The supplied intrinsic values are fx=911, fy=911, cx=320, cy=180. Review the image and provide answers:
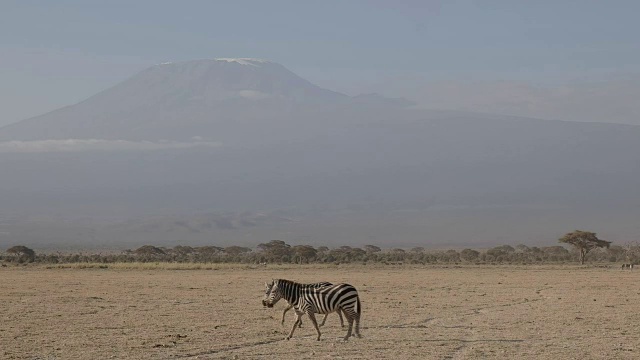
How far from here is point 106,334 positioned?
1989 centimetres

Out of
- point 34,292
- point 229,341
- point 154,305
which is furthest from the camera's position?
point 34,292

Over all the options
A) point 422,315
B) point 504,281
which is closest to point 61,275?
point 504,281

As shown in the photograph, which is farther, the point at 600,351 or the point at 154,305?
the point at 154,305

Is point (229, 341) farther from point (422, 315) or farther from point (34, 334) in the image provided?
point (422, 315)

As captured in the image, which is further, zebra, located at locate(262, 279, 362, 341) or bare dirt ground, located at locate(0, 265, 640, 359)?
zebra, located at locate(262, 279, 362, 341)

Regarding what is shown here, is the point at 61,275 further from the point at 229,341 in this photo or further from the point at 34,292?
the point at 229,341

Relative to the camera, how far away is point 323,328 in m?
21.0

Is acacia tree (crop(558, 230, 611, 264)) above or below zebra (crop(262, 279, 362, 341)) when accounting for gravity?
above

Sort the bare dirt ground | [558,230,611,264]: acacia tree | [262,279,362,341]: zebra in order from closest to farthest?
1. the bare dirt ground
2. [262,279,362,341]: zebra
3. [558,230,611,264]: acacia tree

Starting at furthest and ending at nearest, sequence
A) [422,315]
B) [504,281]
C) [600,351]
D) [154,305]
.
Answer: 1. [504,281]
2. [154,305]
3. [422,315]
4. [600,351]

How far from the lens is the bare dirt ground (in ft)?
56.5

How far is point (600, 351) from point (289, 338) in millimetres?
6129

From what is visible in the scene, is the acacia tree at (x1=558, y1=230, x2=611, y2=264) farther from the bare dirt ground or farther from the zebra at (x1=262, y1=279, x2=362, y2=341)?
the zebra at (x1=262, y1=279, x2=362, y2=341)

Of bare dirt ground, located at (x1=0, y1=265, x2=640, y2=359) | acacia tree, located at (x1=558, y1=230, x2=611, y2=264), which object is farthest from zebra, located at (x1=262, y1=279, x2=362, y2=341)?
acacia tree, located at (x1=558, y1=230, x2=611, y2=264)
